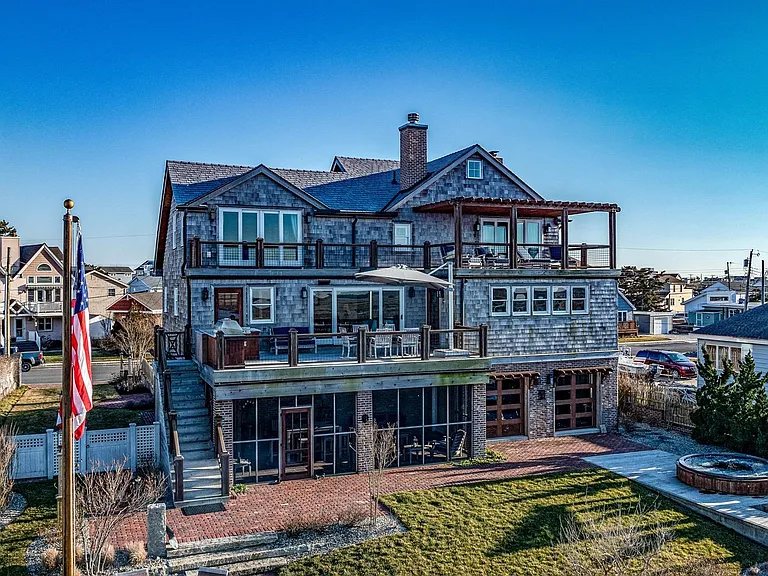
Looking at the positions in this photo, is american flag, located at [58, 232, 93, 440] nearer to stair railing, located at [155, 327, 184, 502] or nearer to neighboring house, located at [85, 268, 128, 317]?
stair railing, located at [155, 327, 184, 502]

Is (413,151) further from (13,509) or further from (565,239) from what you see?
(13,509)

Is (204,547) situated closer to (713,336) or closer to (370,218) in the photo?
(370,218)

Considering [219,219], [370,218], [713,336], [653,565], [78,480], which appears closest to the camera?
[653,565]

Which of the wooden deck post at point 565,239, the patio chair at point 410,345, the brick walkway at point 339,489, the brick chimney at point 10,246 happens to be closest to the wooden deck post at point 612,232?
the wooden deck post at point 565,239

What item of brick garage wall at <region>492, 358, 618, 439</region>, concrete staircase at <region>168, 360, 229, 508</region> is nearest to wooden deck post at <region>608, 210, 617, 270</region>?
brick garage wall at <region>492, 358, 618, 439</region>

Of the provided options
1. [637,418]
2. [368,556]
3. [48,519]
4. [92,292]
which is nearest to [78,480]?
[48,519]

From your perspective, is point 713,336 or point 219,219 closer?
point 219,219
